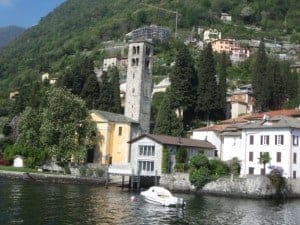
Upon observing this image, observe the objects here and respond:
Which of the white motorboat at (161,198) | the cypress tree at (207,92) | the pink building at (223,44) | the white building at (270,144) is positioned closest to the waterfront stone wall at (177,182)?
the white building at (270,144)

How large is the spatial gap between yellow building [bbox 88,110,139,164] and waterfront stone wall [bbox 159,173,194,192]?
57.6ft

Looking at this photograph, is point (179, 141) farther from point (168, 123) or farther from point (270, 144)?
point (270, 144)

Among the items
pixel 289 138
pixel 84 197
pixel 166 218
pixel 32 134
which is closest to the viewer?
pixel 166 218

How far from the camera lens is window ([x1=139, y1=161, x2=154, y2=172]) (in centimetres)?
7519

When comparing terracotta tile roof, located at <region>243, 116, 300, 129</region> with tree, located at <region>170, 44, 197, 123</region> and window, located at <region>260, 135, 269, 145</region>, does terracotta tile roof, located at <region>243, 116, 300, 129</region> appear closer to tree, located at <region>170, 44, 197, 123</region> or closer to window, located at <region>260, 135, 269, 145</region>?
window, located at <region>260, 135, 269, 145</region>

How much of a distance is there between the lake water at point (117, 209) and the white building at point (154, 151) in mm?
11550

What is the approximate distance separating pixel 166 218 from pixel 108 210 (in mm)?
5197

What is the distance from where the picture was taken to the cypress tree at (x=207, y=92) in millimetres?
92688

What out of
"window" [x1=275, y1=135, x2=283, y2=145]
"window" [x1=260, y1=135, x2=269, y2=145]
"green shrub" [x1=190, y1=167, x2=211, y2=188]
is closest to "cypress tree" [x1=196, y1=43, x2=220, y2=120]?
"window" [x1=260, y1=135, x2=269, y2=145]

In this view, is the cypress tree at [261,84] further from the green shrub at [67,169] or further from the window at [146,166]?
the green shrub at [67,169]

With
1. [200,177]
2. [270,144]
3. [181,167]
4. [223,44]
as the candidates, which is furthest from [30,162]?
[223,44]

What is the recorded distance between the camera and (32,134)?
3337 inches

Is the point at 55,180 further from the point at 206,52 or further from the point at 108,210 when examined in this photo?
the point at 206,52

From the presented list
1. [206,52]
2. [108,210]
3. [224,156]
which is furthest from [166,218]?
[206,52]
